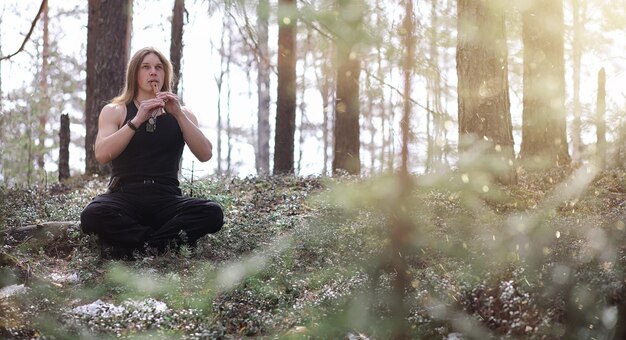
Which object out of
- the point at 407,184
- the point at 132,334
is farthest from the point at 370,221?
the point at 407,184

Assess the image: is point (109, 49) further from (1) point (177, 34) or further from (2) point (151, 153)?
(2) point (151, 153)

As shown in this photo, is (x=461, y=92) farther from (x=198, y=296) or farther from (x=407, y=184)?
(x=407, y=184)

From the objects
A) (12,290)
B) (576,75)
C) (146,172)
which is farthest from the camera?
(576,75)

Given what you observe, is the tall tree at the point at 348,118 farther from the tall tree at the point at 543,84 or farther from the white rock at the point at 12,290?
the white rock at the point at 12,290

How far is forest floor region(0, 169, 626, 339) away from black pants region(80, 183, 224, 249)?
0.69ft

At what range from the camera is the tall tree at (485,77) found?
775 cm

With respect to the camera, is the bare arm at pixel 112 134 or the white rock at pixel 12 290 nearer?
the white rock at pixel 12 290

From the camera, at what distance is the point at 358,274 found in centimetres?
514

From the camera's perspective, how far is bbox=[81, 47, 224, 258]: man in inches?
241

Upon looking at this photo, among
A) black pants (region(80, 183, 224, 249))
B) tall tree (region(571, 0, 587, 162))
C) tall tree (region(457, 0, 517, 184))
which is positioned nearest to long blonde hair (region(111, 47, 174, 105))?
black pants (region(80, 183, 224, 249))

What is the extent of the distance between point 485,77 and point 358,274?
12.1 ft

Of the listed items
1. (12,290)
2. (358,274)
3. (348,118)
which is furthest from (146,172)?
(348,118)

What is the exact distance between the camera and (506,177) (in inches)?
307

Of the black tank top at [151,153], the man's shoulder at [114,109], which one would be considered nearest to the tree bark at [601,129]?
the black tank top at [151,153]
